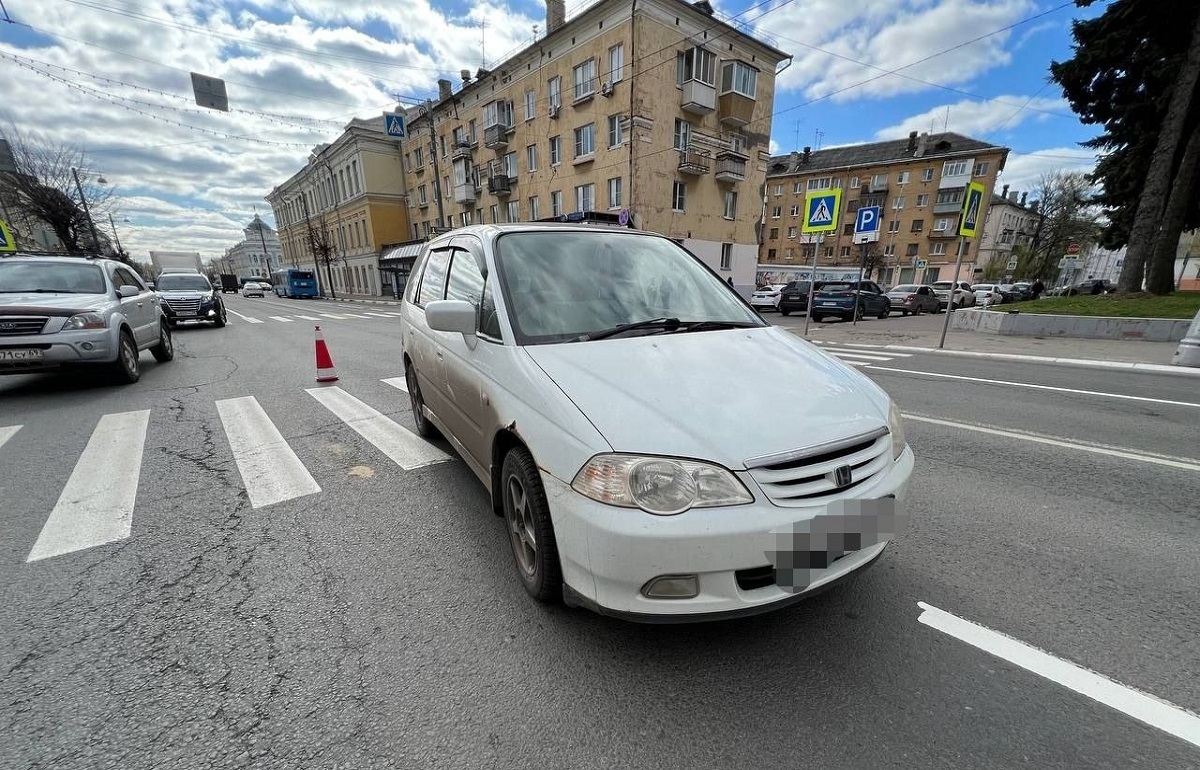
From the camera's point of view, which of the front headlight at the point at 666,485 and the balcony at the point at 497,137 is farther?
the balcony at the point at 497,137

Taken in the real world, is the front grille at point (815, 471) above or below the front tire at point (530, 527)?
above

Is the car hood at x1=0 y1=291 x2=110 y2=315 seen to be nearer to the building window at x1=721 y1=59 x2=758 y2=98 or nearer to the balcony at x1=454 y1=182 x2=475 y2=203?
the building window at x1=721 y1=59 x2=758 y2=98

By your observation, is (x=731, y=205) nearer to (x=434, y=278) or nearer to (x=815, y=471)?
(x=434, y=278)

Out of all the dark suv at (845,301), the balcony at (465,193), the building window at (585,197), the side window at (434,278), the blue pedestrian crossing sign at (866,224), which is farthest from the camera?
the balcony at (465,193)

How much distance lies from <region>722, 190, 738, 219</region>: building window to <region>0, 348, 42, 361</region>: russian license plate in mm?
28021

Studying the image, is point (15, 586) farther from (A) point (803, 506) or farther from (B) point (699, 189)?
(B) point (699, 189)

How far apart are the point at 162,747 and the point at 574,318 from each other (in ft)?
7.74

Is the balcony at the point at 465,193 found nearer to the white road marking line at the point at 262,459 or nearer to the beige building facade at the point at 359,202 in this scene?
the beige building facade at the point at 359,202

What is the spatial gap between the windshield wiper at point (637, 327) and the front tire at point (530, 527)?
0.72 metres

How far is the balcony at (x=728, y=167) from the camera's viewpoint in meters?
26.0

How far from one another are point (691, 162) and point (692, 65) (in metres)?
4.70

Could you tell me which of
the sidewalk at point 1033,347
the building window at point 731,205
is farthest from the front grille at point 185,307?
the building window at point 731,205

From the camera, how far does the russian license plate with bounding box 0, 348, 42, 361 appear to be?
548 cm

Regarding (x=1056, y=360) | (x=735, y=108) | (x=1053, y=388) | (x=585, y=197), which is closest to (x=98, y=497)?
(x=1053, y=388)
